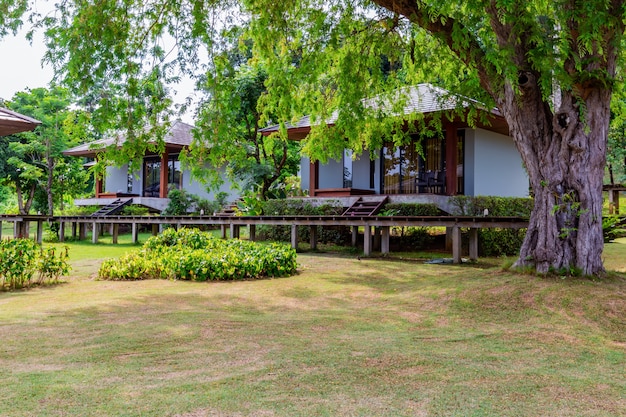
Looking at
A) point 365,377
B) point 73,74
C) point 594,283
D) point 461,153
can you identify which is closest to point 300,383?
point 365,377

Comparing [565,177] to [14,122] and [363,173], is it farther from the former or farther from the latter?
[363,173]

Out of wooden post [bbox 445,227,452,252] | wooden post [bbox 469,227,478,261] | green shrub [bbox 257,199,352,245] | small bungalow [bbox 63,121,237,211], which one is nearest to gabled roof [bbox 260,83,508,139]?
green shrub [bbox 257,199,352,245]

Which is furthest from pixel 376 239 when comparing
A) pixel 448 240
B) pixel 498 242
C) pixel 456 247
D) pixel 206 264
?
pixel 206 264

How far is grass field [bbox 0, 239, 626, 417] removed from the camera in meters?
3.56

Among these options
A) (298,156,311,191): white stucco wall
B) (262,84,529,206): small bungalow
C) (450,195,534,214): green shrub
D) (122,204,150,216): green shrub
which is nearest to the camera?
(450,195,534,214): green shrub

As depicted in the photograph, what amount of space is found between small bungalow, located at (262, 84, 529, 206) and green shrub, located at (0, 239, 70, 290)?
10357 mm

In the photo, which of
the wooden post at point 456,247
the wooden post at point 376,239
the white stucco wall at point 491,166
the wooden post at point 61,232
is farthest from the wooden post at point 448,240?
the wooden post at point 61,232

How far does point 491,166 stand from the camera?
1889 centimetres

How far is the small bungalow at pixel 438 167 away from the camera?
17453 millimetres

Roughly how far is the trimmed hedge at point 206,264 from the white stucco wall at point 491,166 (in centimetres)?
890

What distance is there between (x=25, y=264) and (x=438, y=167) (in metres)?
13.2

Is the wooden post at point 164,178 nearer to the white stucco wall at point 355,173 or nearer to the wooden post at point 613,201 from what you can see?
the white stucco wall at point 355,173

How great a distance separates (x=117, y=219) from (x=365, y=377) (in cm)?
1992

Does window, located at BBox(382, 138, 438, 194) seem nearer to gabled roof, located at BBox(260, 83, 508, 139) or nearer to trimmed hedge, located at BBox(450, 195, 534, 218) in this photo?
gabled roof, located at BBox(260, 83, 508, 139)
